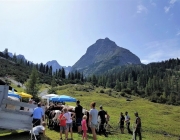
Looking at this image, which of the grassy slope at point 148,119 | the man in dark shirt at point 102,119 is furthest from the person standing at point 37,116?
the man in dark shirt at point 102,119

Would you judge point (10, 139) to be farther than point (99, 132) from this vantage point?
No

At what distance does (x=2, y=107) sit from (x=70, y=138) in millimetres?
5415

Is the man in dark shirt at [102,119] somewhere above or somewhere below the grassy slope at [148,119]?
above

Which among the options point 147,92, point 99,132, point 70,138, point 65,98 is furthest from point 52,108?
point 147,92

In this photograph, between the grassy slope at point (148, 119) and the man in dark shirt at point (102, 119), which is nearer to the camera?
the man in dark shirt at point (102, 119)

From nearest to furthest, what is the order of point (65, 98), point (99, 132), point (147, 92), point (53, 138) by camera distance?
point (53, 138)
point (99, 132)
point (65, 98)
point (147, 92)

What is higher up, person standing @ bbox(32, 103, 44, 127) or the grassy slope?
person standing @ bbox(32, 103, 44, 127)

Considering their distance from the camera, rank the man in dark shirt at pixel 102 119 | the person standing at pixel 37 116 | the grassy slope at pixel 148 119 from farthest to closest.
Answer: the grassy slope at pixel 148 119 < the man in dark shirt at pixel 102 119 < the person standing at pixel 37 116

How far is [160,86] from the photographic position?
7052 inches

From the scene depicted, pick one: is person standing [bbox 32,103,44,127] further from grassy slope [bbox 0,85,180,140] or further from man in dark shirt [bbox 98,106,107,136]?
man in dark shirt [bbox 98,106,107,136]

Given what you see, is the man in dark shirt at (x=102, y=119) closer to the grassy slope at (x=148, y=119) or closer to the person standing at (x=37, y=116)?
the grassy slope at (x=148, y=119)

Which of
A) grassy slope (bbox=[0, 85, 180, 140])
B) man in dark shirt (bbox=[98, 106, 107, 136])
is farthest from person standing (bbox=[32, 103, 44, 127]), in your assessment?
man in dark shirt (bbox=[98, 106, 107, 136])

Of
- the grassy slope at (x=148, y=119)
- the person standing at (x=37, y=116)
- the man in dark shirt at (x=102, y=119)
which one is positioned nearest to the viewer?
the person standing at (x=37, y=116)

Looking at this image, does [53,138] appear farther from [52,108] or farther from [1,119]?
[52,108]
